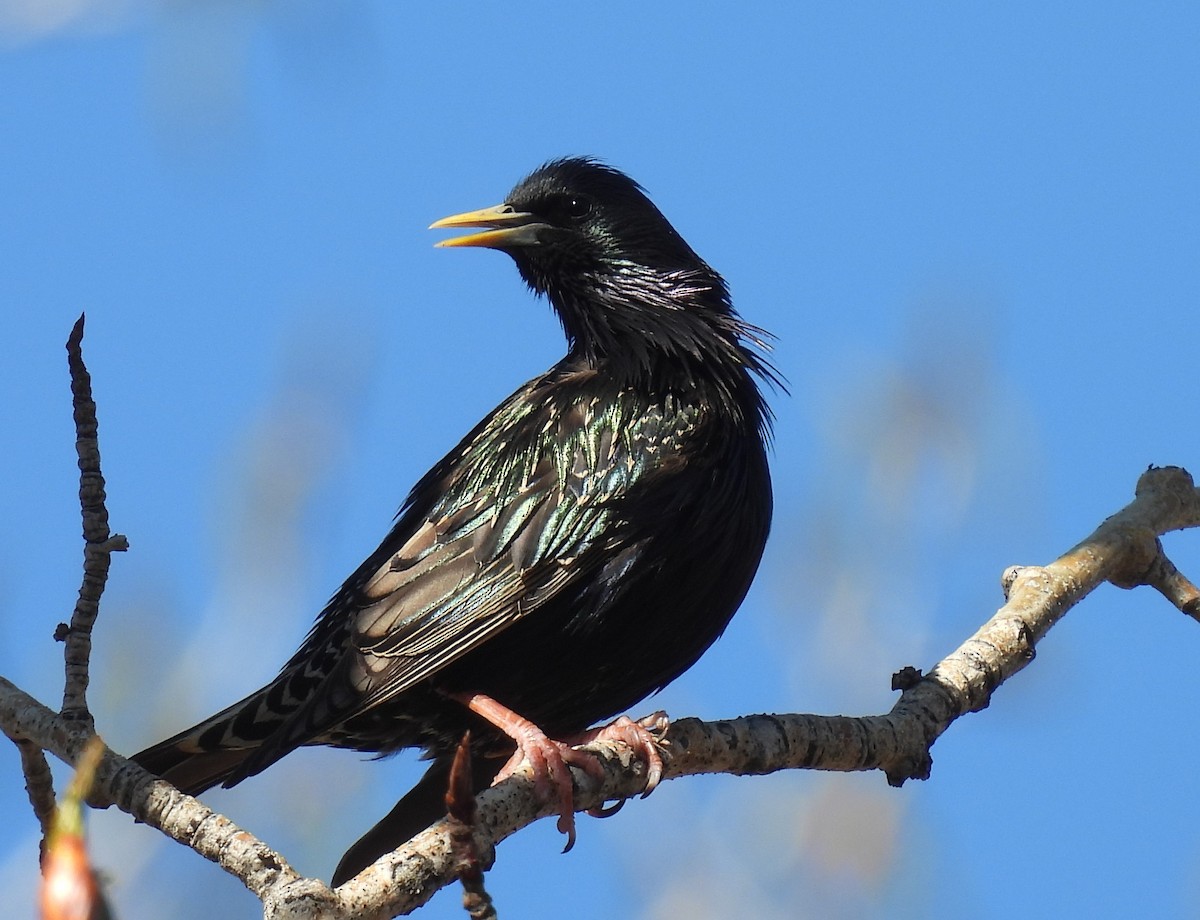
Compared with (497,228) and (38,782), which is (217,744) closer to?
(38,782)

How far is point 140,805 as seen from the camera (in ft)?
10.9

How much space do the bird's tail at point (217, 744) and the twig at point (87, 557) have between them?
3.66 ft

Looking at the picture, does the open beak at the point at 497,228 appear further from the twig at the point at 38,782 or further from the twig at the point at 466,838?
the twig at the point at 466,838

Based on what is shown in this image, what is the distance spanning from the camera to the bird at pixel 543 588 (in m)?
4.57

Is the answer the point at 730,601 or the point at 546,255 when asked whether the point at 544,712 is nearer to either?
the point at 730,601

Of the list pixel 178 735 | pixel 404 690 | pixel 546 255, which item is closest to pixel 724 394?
pixel 546 255

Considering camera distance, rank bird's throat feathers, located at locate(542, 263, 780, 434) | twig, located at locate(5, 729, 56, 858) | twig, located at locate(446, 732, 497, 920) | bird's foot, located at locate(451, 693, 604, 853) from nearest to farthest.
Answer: twig, located at locate(446, 732, 497, 920), twig, located at locate(5, 729, 56, 858), bird's foot, located at locate(451, 693, 604, 853), bird's throat feathers, located at locate(542, 263, 780, 434)

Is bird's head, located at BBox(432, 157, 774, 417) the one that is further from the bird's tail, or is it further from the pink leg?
the bird's tail

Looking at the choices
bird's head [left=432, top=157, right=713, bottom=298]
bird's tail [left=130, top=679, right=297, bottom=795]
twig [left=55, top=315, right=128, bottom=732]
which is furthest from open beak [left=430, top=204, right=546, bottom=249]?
twig [left=55, top=315, right=128, bottom=732]

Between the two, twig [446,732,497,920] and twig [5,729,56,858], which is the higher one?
twig [5,729,56,858]

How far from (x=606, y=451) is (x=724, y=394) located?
501 millimetres

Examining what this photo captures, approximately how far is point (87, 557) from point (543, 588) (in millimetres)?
1545

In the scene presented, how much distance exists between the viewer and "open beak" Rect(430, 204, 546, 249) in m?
5.62

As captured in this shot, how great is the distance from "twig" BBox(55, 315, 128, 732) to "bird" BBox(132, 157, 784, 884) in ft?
2.79
